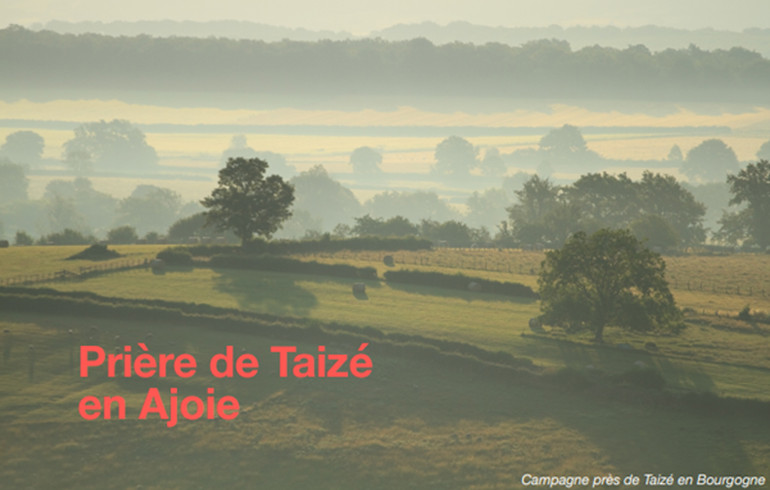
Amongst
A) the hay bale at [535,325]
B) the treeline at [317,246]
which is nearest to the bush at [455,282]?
the hay bale at [535,325]

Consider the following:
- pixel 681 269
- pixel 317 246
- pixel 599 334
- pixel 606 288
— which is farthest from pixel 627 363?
pixel 317 246

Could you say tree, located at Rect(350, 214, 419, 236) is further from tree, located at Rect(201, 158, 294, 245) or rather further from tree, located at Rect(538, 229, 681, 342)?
tree, located at Rect(538, 229, 681, 342)

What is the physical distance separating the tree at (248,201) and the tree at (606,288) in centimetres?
4655

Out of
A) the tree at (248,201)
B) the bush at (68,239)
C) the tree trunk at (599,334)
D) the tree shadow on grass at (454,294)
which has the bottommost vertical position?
the tree trunk at (599,334)

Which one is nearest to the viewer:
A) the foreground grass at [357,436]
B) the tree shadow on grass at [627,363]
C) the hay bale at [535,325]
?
the foreground grass at [357,436]

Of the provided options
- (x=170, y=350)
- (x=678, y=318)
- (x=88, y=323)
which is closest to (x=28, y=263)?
(x=88, y=323)

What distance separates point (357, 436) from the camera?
187 feet

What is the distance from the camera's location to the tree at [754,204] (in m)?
154

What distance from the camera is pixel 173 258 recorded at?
335 feet

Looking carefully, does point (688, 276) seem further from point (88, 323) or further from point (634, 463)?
point (88, 323)

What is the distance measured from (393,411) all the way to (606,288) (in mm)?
26156

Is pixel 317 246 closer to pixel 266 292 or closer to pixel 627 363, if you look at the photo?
pixel 266 292

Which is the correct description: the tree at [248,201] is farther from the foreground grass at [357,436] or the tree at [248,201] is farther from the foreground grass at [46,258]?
the foreground grass at [357,436]

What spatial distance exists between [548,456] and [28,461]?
35.9 meters
